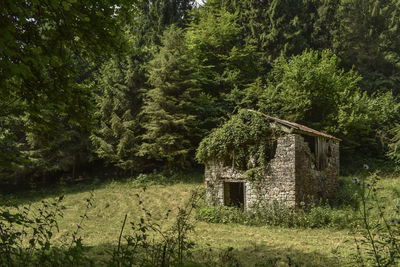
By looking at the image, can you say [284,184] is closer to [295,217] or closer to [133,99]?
[295,217]

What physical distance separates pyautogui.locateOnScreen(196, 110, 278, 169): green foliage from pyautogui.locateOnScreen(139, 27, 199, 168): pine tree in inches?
215

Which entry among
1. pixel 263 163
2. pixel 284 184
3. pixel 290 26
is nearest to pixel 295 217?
pixel 284 184

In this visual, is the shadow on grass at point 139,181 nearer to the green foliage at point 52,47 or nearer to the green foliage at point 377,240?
the green foliage at point 377,240

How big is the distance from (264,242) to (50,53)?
6966 mm

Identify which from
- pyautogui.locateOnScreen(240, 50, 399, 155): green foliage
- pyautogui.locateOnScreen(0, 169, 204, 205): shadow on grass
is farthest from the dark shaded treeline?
pyautogui.locateOnScreen(0, 169, 204, 205): shadow on grass

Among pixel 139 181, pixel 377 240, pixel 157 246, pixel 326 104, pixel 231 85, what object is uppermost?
pixel 231 85

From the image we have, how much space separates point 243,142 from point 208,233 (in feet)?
14.4

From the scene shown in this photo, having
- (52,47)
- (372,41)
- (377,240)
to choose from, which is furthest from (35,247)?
(372,41)

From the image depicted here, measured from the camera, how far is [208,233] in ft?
30.2

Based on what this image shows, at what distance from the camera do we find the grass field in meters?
5.96

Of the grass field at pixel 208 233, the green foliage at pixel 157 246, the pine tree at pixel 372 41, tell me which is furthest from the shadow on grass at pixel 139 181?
the pine tree at pixel 372 41

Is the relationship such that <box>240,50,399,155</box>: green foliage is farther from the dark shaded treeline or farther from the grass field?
the grass field

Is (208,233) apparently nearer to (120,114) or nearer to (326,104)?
(326,104)

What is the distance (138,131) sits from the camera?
20.9 meters
